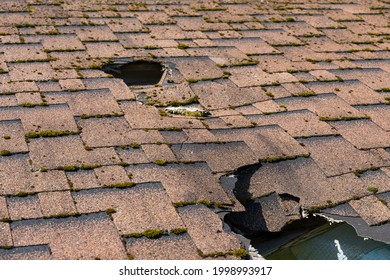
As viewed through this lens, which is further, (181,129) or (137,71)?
(137,71)

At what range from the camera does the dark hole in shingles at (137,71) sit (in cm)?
1392

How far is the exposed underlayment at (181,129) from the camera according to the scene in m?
9.31

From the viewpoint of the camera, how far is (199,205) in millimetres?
9828

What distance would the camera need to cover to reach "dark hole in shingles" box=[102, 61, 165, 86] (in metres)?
13.9

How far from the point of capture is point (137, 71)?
14344 millimetres

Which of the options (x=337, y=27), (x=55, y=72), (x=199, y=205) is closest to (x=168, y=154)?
(x=199, y=205)

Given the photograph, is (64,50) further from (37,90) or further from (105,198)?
(105,198)

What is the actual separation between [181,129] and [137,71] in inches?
119

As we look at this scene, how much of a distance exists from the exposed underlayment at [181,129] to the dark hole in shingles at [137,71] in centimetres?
22

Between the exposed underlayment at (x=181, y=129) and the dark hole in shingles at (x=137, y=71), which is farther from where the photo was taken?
the dark hole in shingles at (x=137, y=71)

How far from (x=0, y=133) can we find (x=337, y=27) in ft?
36.5

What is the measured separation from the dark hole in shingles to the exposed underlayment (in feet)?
0.72

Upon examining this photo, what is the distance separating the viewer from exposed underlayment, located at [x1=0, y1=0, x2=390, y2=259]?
9308mm

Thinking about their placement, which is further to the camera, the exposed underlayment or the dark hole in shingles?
the dark hole in shingles
